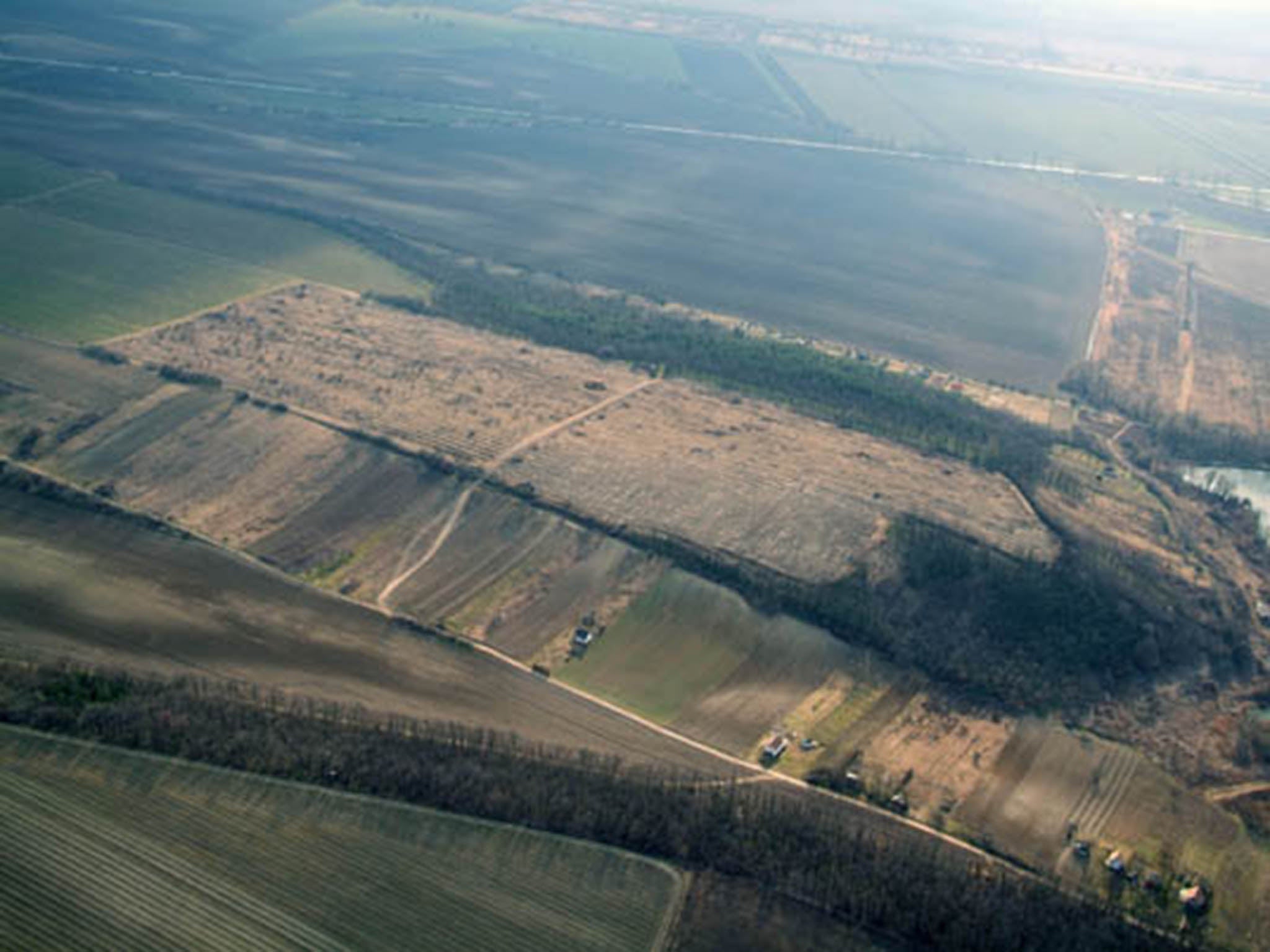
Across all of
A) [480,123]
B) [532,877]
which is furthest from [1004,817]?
[480,123]

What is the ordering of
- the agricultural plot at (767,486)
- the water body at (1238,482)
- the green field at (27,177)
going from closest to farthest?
the agricultural plot at (767,486)
the water body at (1238,482)
the green field at (27,177)

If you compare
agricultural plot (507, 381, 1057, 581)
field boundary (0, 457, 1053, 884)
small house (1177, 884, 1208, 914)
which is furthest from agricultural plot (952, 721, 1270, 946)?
agricultural plot (507, 381, 1057, 581)

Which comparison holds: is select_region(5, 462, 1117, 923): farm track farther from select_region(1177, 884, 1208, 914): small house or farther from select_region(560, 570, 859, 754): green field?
select_region(1177, 884, 1208, 914): small house

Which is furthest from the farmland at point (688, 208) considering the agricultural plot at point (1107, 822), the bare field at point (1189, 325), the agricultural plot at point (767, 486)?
the agricultural plot at point (1107, 822)

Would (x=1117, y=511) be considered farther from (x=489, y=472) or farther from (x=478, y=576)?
(x=478, y=576)

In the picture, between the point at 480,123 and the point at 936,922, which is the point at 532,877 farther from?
the point at 480,123

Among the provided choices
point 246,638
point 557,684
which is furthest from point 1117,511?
point 246,638

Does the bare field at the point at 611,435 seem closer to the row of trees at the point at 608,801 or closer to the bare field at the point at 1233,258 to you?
the row of trees at the point at 608,801
